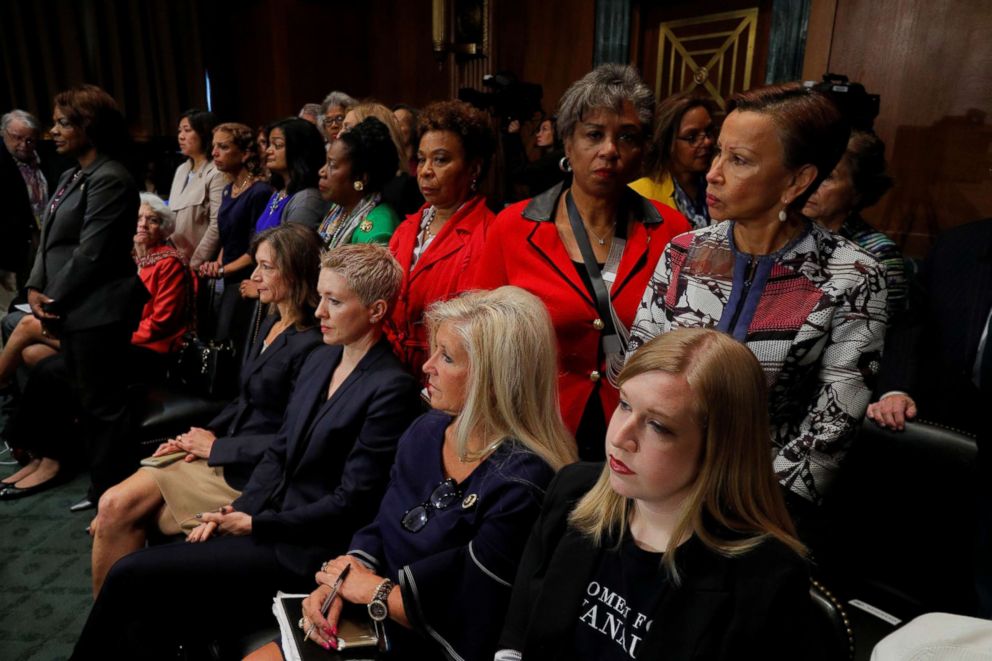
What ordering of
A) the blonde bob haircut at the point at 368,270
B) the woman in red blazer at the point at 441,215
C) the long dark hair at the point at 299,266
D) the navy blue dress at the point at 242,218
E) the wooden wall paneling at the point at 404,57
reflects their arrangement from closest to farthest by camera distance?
the blonde bob haircut at the point at 368,270 → the woman in red blazer at the point at 441,215 → the long dark hair at the point at 299,266 → the navy blue dress at the point at 242,218 → the wooden wall paneling at the point at 404,57

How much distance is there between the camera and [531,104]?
168 inches

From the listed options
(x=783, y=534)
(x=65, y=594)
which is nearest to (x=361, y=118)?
(x=65, y=594)

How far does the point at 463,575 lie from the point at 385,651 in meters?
0.26

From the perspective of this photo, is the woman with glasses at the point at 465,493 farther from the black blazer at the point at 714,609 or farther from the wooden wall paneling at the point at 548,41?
the wooden wall paneling at the point at 548,41

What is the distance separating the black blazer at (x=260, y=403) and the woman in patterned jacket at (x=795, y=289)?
4.94 feet

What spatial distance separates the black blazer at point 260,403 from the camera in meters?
2.37

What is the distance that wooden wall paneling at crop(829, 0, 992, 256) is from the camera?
10.5ft

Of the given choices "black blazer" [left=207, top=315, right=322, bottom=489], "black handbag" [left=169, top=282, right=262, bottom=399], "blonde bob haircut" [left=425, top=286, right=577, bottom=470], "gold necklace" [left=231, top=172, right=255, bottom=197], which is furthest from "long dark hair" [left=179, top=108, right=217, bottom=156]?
"blonde bob haircut" [left=425, top=286, right=577, bottom=470]

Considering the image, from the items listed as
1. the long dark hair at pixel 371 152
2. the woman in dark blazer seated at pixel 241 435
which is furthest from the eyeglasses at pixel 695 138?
the woman in dark blazer seated at pixel 241 435

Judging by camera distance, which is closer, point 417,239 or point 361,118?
point 417,239

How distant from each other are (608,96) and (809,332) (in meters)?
0.84

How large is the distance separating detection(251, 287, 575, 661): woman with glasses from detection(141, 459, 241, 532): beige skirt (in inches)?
31.4

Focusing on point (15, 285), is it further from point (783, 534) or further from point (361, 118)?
point (783, 534)

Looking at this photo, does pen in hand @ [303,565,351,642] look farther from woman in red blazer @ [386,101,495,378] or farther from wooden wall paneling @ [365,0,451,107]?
wooden wall paneling @ [365,0,451,107]
